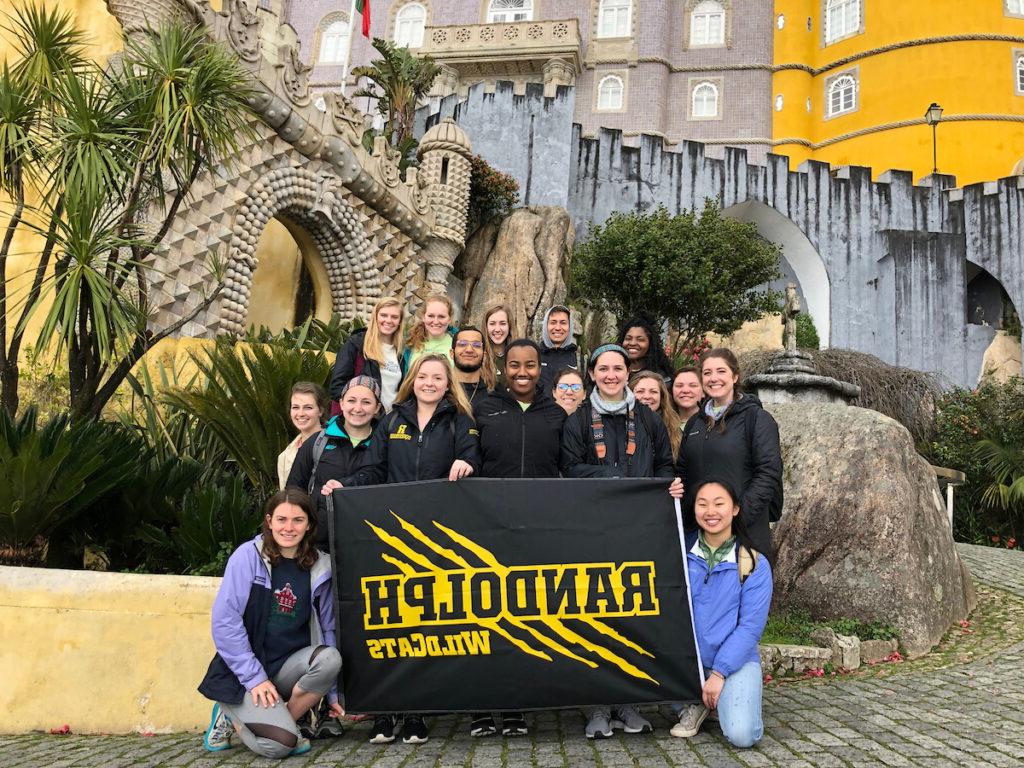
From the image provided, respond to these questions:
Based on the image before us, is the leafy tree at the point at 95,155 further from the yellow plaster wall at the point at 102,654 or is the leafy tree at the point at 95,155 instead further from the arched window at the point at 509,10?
the arched window at the point at 509,10

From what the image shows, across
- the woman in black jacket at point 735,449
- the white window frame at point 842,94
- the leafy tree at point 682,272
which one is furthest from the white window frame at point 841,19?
the woman in black jacket at point 735,449

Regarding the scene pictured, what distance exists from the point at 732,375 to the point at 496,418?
4.44 ft

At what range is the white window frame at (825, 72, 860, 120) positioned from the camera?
99.7ft

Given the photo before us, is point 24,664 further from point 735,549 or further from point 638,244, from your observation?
point 638,244

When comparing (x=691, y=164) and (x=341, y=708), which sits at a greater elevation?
(x=691, y=164)

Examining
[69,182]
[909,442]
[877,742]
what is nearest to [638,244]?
[909,442]

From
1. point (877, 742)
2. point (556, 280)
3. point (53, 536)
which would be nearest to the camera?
point (877, 742)

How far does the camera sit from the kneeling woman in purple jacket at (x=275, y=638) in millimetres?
3598

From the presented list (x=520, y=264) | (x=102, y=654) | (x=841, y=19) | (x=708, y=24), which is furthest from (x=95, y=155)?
(x=841, y=19)

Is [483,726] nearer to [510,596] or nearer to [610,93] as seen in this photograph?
[510,596]

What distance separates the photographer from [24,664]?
14.0ft

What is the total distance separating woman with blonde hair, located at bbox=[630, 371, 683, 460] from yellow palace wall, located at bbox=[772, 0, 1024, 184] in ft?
89.5

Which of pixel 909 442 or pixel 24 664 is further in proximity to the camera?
pixel 909 442

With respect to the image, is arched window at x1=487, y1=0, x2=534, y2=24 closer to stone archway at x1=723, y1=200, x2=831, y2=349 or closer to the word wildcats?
stone archway at x1=723, y1=200, x2=831, y2=349
